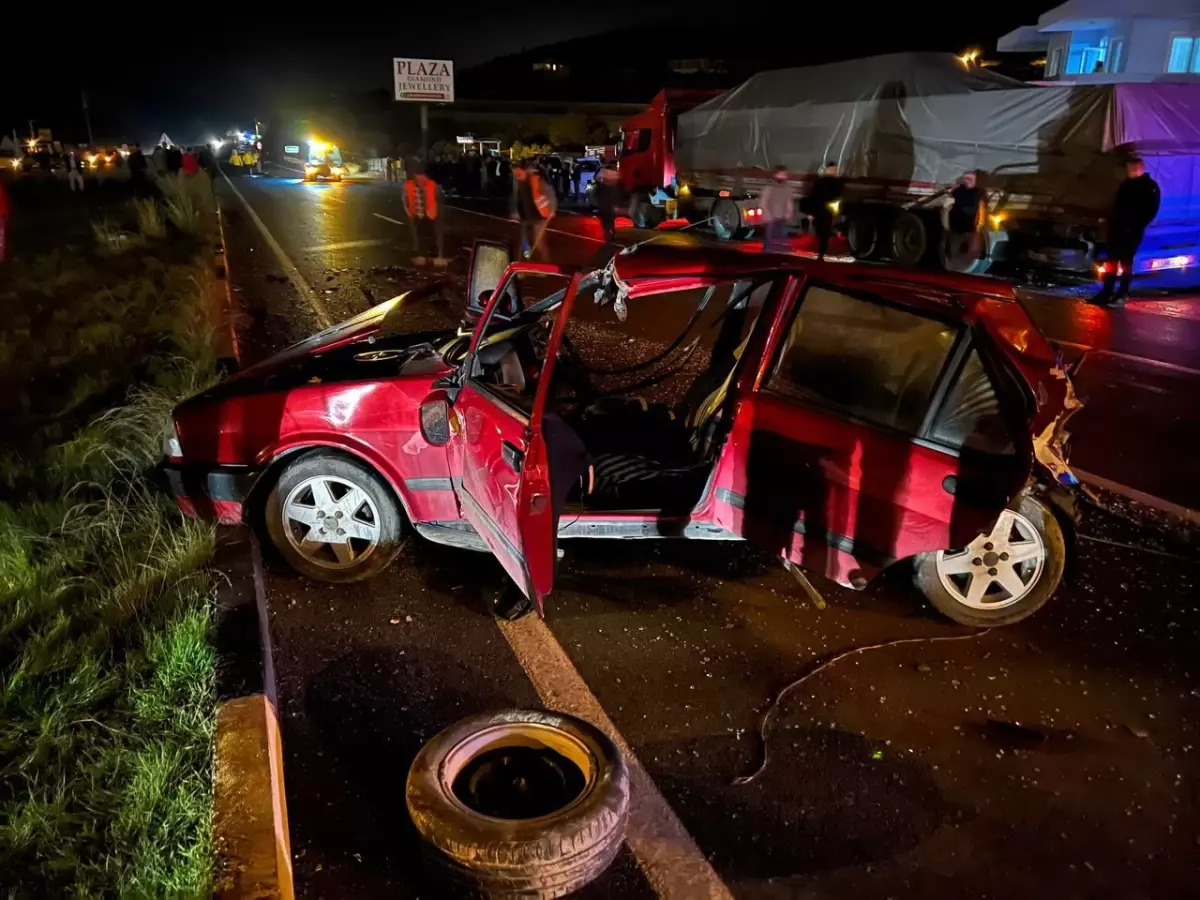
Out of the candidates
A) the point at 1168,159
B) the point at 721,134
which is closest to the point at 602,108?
the point at 721,134

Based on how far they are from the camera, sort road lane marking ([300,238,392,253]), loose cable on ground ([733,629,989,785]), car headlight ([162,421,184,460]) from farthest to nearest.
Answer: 1. road lane marking ([300,238,392,253])
2. car headlight ([162,421,184,460])
3. loose cable on ground ([733,629,989,785])

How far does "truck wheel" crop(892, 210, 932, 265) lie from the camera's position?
592 inches

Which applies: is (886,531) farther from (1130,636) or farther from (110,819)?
(110,819)

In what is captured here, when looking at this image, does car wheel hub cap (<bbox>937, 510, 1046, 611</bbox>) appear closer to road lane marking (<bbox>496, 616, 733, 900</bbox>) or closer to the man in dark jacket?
road lane marking (<bbox>496, 616, 733, 900</bbox>)

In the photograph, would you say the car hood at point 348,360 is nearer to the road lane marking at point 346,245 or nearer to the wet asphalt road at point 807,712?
the wet asphalt road at point 807,712

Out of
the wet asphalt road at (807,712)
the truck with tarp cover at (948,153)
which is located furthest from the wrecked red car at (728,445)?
the truck with tarp cover at (948,153)

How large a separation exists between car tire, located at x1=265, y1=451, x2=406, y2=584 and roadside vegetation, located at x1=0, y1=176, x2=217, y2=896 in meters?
0.36

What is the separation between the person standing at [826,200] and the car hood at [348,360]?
42.7 feet

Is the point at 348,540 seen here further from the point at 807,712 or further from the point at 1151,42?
the point at 1151,42

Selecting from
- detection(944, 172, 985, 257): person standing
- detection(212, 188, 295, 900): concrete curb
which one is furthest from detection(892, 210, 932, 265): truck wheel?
detection(212, 188, 295, 900): concrete curb

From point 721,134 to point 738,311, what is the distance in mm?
16727

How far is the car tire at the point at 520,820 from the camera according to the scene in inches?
94.9

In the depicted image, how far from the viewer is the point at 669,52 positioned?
83625 mm

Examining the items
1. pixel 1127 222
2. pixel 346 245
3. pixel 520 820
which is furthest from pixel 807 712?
pixel 346 245
